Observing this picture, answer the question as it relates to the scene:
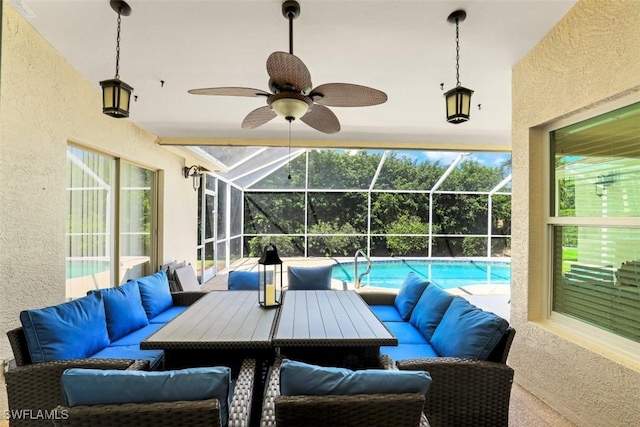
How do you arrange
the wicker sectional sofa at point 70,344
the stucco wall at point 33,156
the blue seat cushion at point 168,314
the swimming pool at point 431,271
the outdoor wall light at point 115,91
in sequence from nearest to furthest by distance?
the wicker sectional sofa at point 70,344 < the outdoor wall light at point 115,91 < the stucco wall at point 33,156 < the blue seat cushion at point 168,314 < the swimming pool at point 431,271

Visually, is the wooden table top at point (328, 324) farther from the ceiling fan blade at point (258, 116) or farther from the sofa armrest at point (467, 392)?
the ceiling fan blade at point (258, 116)

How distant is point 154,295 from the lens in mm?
3271

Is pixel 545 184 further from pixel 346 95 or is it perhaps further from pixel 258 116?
pixel 258 116

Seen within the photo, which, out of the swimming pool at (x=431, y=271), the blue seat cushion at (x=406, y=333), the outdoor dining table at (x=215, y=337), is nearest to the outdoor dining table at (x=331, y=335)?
the outdoor dining table at (x=215, y=337)

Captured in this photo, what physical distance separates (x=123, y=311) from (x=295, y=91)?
221 cm

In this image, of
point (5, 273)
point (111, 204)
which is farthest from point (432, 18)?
point (111, 204)

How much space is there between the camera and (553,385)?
2.35m

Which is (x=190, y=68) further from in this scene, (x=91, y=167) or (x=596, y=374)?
(x=596, y=374)

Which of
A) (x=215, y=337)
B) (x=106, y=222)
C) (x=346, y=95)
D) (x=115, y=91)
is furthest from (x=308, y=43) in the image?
(x=106, y=222)

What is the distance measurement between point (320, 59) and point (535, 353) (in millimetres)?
2877

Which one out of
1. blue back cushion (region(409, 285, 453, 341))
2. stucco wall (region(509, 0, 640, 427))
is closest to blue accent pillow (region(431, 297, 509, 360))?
blue back cushion (region(409, 285, 453, 341))

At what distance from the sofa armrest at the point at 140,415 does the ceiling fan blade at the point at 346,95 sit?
5.64 feet

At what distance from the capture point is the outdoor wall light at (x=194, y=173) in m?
6.28

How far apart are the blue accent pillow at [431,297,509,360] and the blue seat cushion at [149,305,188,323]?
2.27m
